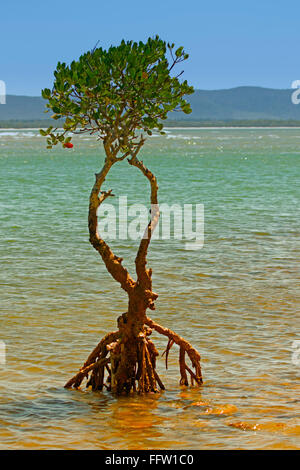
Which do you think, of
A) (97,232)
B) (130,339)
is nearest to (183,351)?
(130,339)

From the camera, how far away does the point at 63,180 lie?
50.6 metres

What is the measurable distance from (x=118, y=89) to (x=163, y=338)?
16.2 ft

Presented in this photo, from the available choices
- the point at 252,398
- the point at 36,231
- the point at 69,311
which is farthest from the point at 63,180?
the point at 252,398

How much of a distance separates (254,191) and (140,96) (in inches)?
1256

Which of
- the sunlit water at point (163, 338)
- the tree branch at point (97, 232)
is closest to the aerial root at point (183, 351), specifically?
the sunlit water at point (163, 338)

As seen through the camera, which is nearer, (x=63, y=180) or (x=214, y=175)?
(x=63, y=180)

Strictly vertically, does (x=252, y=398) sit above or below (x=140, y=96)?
below

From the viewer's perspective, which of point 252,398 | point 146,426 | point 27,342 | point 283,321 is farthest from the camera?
point 283,321

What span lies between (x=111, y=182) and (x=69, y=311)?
3526 cm

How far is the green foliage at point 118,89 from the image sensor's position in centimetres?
844

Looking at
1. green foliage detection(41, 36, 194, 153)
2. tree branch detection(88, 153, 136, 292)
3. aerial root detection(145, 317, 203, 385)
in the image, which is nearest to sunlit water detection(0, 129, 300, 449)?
aerial root detection(145, 317, 203, 385)

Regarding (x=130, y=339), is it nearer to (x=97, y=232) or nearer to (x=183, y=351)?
(x=183, y=351)

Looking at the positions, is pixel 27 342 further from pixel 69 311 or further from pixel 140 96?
pixel 140 96
